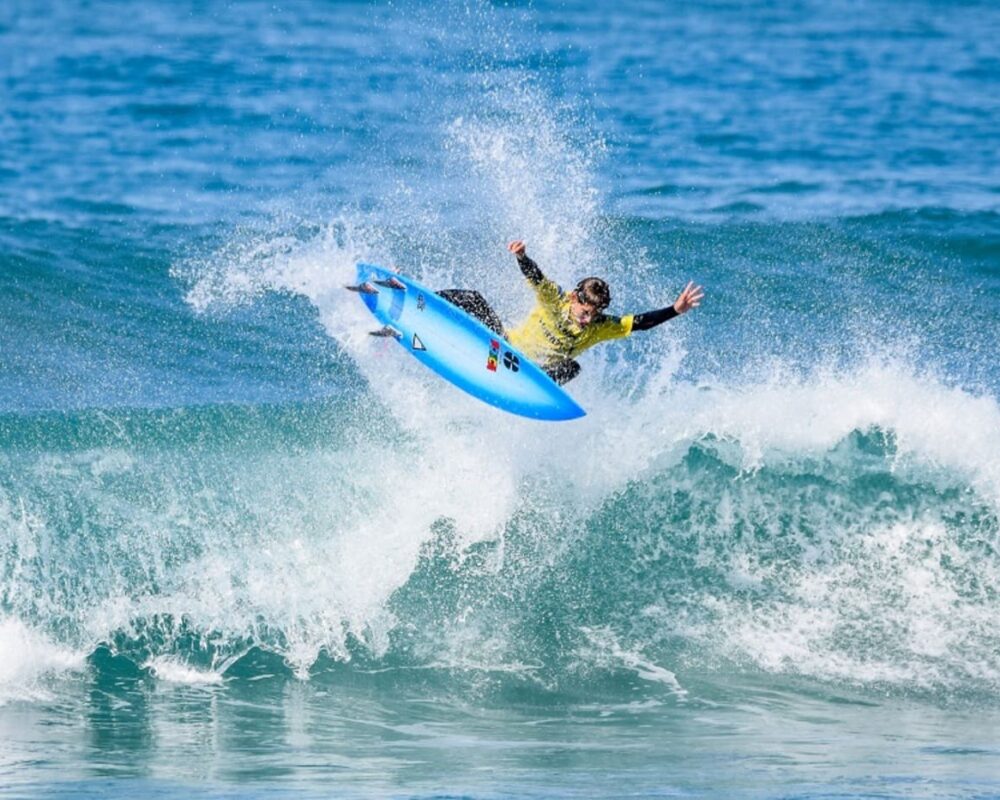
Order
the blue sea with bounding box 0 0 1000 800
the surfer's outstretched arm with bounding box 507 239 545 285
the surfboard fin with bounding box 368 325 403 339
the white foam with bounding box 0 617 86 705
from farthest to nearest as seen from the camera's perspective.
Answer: the surfboard fin with bounding box 368 325 403 339 → the surfer's outstretched arm with bounding box 507 239 545 285 → the white foam with bounding box 0 617 86 705 → the blue sea with bounding box 0 0 1000 800

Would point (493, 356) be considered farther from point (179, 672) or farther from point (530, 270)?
point (179, 672)

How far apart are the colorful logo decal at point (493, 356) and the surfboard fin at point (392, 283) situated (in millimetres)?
861

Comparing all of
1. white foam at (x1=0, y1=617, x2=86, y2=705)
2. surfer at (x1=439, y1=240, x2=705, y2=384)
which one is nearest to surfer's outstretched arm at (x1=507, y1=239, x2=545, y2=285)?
surfer at (x1=439, y1=240, x2=705, y2=384)

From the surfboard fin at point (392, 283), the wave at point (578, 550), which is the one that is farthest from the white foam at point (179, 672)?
the surfboard fin at point (392, 283)

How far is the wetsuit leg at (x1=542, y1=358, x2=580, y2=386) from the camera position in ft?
37.2

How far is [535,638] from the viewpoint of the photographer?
1127 cm

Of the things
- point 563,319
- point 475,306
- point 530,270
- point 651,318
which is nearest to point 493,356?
point 475,306

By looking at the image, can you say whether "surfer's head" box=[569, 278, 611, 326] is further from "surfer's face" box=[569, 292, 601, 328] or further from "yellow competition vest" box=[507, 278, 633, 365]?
"yellow competition vest" box=[507, 278, 633, 365]

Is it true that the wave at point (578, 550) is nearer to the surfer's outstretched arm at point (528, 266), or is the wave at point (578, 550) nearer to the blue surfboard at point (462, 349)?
the blue surfboard at point (462, 349)

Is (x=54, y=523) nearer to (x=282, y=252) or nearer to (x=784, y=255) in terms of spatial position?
(x=282, y=252)

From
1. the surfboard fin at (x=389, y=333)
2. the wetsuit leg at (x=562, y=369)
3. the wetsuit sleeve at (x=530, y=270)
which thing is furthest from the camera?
the surfboard fin at (x=389, y=333)

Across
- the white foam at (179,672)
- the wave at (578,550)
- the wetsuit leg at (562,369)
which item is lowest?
the white foam at (179,672)

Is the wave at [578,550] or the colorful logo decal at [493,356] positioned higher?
the colorful logo decal at [493,356]

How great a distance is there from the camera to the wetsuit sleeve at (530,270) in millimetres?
10727
